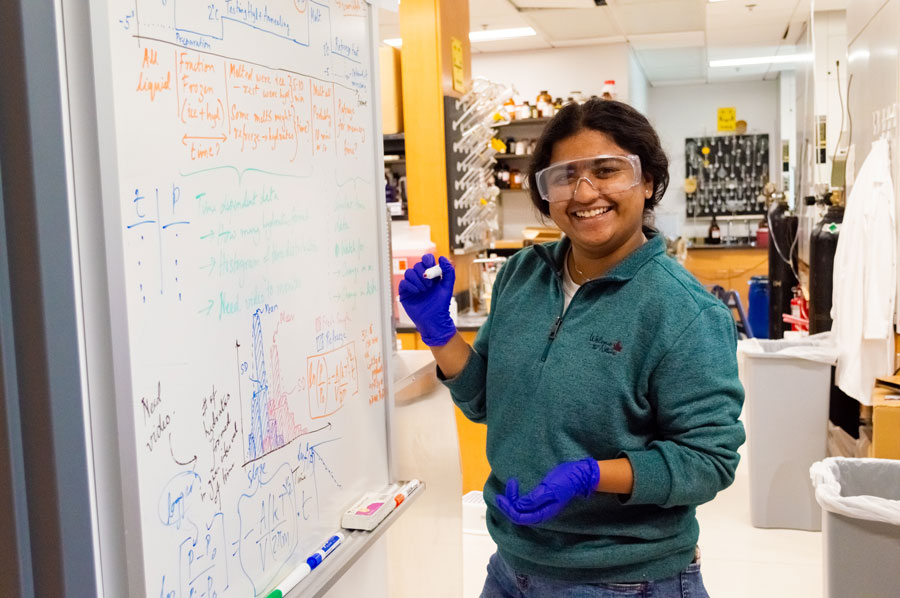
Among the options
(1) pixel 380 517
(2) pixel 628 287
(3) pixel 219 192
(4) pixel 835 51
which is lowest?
(1) pixel 380 517

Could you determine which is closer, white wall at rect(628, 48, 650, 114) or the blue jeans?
the blue jeans

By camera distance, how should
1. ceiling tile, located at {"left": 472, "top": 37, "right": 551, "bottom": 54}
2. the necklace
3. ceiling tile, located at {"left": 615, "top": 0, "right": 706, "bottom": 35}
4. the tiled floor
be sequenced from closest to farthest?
1. the necklace
2. the tiled floor
3. ceiling tile, located at {"left": 615, "top": 0, "right": 706, "bottom": 35}
4. ceiling tile, located at {"left": 472, "top": 37, "right": 551, "bottom": 54}

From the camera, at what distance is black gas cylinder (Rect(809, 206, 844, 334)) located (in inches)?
156

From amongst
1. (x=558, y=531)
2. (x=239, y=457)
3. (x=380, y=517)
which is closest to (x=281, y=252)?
(x=239, y=457)

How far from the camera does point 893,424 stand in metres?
2.82

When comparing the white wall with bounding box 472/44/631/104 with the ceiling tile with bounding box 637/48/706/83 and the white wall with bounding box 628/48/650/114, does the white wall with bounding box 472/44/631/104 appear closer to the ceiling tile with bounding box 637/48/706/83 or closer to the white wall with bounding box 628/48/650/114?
the white wall with bounding box 628/48/650/114

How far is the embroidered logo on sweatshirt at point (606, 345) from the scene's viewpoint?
1.45m

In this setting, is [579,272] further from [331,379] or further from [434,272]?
[331,379]

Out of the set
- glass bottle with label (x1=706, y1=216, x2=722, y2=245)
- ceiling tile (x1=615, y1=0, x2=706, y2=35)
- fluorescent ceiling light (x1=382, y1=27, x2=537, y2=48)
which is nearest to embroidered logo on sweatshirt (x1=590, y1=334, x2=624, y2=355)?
ceiling tile (x1=615, y1=0, x2=706, y2=35)

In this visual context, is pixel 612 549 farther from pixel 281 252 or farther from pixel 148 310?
pixel 148 310

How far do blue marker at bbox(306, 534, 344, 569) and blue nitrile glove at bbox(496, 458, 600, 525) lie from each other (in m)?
0.31

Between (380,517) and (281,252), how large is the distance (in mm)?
560

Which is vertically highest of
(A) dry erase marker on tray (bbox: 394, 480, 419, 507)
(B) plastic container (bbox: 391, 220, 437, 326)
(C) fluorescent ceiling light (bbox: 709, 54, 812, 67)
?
(C) fluorescent ceiling light (bbox: 709, 54, 812, 67)

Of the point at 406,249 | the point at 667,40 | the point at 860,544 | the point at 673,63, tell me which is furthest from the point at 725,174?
the point at 860,544
